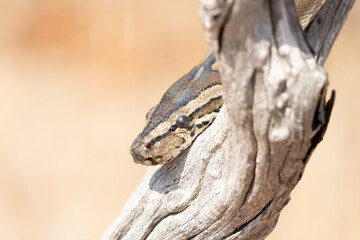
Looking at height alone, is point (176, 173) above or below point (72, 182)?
above

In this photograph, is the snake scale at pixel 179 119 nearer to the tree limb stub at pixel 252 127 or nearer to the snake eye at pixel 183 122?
the snake eye at pixel 183 122

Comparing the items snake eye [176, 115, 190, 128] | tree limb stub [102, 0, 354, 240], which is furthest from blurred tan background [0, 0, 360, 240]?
tree limb stub [102, 0, 354, 240]

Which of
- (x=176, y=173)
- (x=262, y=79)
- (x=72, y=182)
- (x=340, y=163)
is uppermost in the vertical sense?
(x=262, y=79)

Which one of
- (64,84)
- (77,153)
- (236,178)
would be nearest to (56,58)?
(64,84)

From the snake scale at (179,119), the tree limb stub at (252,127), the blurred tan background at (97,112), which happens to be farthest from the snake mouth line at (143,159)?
the blurred tan background at (97,112)

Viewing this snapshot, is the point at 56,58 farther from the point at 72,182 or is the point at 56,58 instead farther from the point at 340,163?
the point at 340,163

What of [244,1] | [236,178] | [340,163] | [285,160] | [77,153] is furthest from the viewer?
[77,153]
